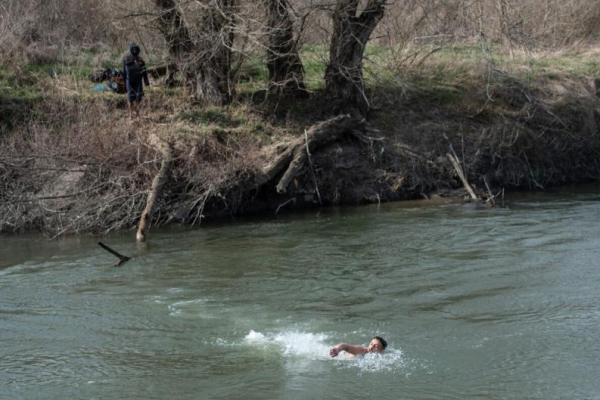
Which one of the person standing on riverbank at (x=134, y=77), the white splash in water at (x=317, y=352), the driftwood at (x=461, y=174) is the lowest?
the white splash in water at (x=317, y=352)

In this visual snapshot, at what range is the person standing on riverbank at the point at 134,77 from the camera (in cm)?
2162

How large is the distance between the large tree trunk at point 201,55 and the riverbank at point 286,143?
18.2 inches

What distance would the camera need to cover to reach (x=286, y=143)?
21516 millimetres

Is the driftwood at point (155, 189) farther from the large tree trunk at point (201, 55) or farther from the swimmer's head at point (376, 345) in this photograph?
the swimmer's head at point (376, 345)

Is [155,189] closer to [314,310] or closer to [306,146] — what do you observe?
[306,146]

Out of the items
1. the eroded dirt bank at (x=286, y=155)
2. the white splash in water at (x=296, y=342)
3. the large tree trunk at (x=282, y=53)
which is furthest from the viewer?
the large tree trunk at (x=282, y=53)

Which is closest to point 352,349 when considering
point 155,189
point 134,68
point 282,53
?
point 155,189

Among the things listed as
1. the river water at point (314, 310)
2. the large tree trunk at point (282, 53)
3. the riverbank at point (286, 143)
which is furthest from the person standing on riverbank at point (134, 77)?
the river water at point (314, 310)

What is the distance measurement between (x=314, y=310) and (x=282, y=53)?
1120 centimetres

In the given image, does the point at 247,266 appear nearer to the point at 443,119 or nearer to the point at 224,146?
the point at 224,146

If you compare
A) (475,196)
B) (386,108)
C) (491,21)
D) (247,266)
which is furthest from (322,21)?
(247,266)

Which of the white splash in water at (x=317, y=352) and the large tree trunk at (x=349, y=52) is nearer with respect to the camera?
the white splash in water at (x=317, y=352)

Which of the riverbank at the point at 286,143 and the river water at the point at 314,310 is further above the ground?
the riverbank at the point at 286,143

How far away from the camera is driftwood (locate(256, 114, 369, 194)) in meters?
20.5
